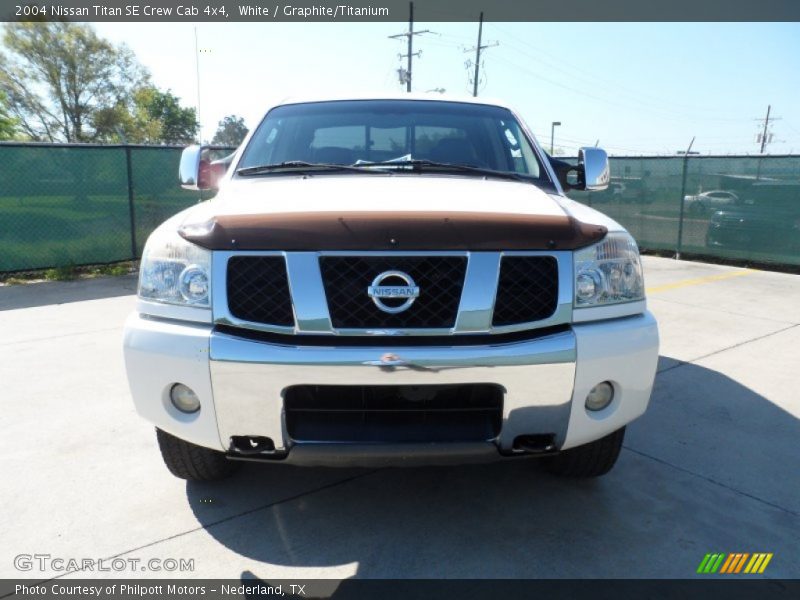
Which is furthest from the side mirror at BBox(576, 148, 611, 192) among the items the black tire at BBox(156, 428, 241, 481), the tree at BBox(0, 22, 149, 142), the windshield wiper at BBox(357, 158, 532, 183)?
the tree at BBox(0, 22, 149, 142)

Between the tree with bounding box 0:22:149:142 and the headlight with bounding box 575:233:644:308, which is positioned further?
the tree with bounding box 0:22:149:142

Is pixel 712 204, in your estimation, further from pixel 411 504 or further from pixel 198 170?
pixel 411 504

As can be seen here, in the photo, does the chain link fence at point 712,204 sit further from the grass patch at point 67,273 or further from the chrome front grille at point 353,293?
the chrome front grille at point 353,293

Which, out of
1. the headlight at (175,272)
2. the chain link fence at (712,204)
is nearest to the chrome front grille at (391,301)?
the headlight at (175,272)

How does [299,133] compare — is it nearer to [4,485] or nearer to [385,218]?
[385,218]

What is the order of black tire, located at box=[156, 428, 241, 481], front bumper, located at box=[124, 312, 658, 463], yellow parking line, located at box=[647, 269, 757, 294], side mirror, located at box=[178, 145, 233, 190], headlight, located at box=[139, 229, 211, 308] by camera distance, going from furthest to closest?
yellow parking line, located at box=[647, 269, 757, 294]
side mirror, located at box=[178, 145, 233, 190]
black tire, located at box=[156, 428, 241, 481]
headlight, located at box=[139, 229, 211, 308]
front bumper, located at box=[124, 312, 658, 463]

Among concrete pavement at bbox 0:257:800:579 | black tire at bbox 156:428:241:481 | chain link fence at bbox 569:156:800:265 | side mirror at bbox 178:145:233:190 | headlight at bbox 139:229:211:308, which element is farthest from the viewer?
chain link fence at bbox 569:156:800:265

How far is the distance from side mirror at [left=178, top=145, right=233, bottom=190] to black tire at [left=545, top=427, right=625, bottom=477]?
7.58ft

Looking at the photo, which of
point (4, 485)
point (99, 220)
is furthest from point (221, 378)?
point (99, 220)

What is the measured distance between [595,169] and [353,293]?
2.01 m

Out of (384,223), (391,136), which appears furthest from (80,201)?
(384,223)

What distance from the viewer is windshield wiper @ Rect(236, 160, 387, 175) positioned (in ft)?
9.43

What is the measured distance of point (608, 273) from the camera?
7.35 ft

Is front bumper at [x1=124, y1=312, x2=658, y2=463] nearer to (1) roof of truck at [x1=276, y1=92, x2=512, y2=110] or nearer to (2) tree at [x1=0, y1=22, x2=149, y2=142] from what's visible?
(1) roof of truck at [x1=276, y1=92, x2=512, y2=110]
